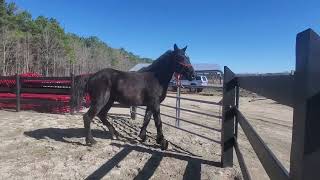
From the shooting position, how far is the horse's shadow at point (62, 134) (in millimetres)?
7527

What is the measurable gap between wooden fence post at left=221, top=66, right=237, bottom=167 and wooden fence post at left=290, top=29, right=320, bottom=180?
3.78 m

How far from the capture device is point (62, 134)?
26.0 feet

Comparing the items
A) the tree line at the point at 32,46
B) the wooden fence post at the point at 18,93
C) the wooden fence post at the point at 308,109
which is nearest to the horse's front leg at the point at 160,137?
the wooden fence post at the point at 308,109

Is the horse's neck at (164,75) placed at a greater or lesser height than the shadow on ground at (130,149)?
greater

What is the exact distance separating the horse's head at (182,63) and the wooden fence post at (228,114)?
2346 mm

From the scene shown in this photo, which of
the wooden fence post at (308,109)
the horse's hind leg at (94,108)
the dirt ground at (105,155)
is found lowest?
the dirt ground at (105,155)

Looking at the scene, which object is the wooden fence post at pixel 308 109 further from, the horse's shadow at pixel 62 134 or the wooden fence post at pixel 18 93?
the wooden fence post at pixel 18 93

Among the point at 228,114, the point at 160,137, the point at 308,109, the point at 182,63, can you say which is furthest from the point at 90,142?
the point at 308,109

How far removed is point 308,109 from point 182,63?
20.8 ft

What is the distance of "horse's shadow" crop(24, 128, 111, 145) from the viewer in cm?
753

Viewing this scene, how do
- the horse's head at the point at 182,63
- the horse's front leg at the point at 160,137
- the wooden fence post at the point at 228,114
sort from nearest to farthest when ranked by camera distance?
1. the wooden fence post at the point at 228,114
2. the horse's front leg at the point at 160,137
3. the horse's head at the point at 182,63

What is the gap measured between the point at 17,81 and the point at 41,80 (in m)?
0.78

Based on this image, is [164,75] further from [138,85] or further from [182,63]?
[138,85]

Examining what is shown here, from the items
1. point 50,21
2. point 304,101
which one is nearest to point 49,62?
point 50,21
